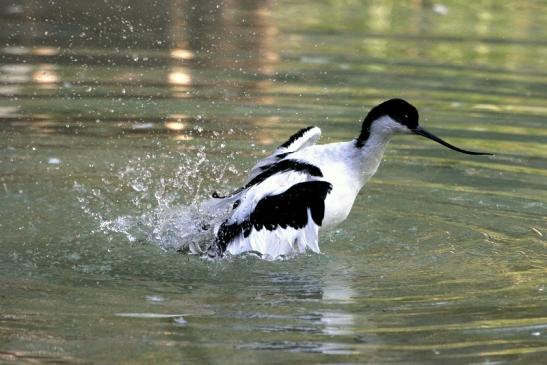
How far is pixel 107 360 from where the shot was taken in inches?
230

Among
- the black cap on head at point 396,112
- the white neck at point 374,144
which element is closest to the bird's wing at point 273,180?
the white neck at point 374,144

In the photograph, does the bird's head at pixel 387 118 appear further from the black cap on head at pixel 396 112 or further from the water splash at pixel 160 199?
the water splash at pixel 160 199

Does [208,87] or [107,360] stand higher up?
[107,360]

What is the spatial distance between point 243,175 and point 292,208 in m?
2.31

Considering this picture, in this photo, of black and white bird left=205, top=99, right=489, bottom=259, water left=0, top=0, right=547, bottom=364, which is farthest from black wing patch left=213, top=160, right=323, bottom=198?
water left=0, top=0, right=547, bottom=364

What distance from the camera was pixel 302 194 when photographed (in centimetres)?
757

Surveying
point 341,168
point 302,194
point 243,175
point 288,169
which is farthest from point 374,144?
point 243,175

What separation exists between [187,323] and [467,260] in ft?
7.29

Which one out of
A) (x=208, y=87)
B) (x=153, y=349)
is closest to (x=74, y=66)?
(x=208, y=87)

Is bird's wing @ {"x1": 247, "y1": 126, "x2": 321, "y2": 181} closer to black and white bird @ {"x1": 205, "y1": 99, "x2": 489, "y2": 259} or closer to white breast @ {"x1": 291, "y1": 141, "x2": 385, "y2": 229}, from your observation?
black and white bird @ {"x1": 205, "y1": 99, "x2": 489, "y2": 259}

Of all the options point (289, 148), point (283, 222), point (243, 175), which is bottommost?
point (243, 175)

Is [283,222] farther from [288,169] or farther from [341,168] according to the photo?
[341,168]

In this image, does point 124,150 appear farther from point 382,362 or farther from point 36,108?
point 382,362

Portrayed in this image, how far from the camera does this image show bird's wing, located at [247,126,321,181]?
8406 mm
